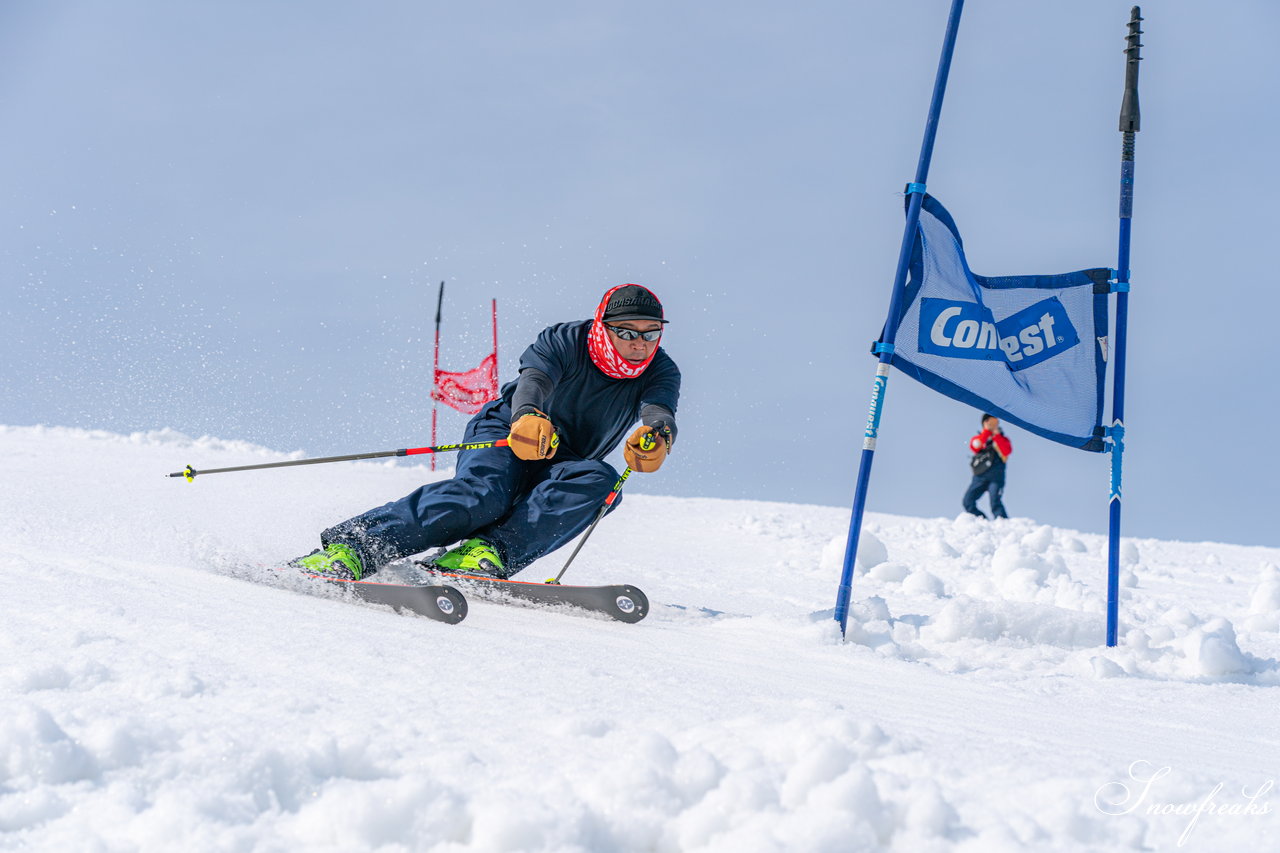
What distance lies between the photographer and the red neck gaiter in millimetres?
4758

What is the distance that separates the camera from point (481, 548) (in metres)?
4.57

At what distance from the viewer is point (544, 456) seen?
14.7 ft

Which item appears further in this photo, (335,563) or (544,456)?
(544,456)

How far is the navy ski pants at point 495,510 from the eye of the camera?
175 inches

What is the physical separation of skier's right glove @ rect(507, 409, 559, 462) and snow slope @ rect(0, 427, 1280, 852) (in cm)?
75

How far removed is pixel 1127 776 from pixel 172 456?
13.0 meters

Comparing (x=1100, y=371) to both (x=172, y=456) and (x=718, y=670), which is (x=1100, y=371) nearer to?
(x=718, y=670)

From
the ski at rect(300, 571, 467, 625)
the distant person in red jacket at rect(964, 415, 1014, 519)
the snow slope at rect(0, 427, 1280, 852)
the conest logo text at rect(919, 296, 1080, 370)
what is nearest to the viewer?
the snow slope at rect(0, 427, 1280, 852)

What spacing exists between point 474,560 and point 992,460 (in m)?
11.8

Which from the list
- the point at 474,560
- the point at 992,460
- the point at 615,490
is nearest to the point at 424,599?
the point at 474,560

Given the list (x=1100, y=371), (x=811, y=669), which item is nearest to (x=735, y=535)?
(x=1100, y=371)

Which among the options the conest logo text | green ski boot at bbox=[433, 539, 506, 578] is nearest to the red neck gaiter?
green ski boot at bbox=[433, 539, 506, 578]

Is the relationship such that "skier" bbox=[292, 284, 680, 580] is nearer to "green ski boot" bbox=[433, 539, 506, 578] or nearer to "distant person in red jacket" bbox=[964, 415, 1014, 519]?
"green ski boot" bbox=[433, 539, 506, 578]

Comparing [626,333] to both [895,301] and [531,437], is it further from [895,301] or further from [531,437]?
[895,301]
